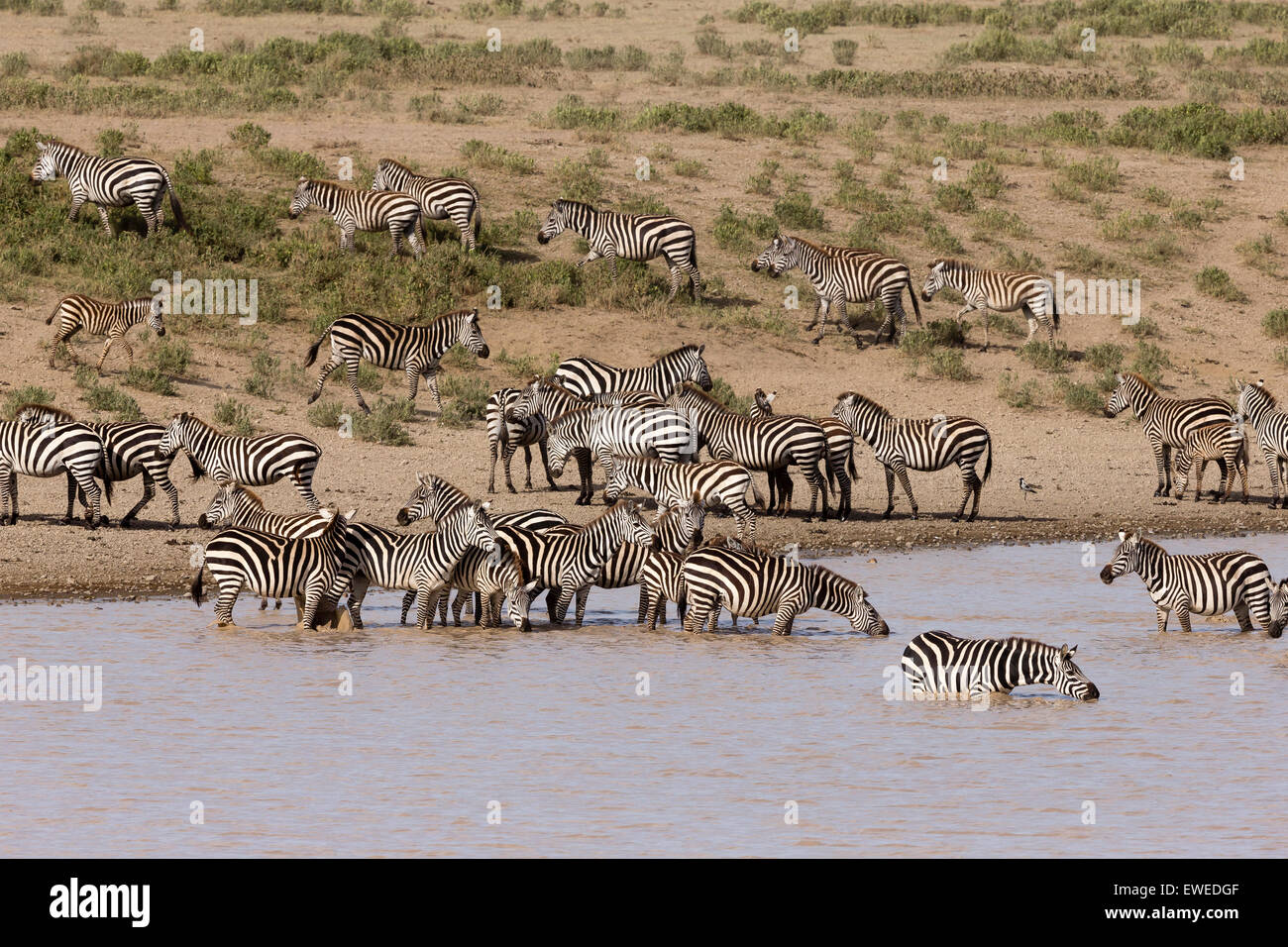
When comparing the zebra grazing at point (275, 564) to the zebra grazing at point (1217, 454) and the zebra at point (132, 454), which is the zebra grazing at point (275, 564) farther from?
the zebra grazing at point (1217, 454)

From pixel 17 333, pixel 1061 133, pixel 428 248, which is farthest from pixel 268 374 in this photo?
pixel 1061 133

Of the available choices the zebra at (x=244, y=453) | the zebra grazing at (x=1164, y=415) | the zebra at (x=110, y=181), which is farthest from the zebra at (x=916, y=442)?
the zebra at (x=110, y=181)

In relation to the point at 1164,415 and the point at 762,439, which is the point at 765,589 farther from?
the point at 1164,415

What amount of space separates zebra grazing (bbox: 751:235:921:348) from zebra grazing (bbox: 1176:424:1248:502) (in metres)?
5.88

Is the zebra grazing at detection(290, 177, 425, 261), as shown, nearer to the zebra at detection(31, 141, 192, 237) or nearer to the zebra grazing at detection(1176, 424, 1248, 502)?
the zebra at detection(31, 141, 192, 237)

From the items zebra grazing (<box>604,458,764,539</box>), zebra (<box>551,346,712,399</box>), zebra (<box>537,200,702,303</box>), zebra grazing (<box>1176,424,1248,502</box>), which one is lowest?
zebra grazing (<box>604,458,764,539</box>)

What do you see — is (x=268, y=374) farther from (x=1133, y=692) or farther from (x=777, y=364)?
(x=1133, y=692)

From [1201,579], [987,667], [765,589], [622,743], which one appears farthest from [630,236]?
[622,743]

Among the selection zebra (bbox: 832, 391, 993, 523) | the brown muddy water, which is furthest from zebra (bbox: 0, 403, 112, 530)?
zebra (bbox: 832, 391, 993, 523)

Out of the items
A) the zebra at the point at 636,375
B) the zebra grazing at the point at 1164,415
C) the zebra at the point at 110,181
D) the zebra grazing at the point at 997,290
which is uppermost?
the zebra at the point at 110,181

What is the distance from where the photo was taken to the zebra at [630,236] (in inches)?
1083

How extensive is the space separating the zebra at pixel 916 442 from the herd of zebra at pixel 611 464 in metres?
0.03

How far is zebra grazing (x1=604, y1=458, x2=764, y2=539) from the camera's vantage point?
18703 mm

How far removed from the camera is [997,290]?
90.4 feet
